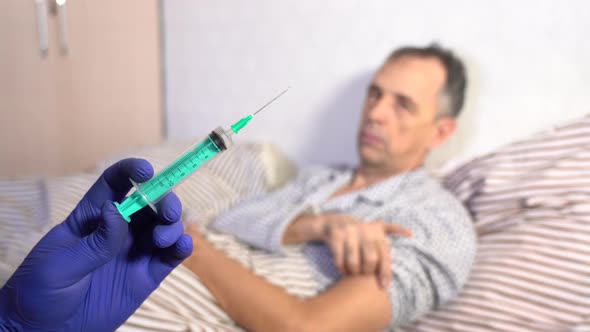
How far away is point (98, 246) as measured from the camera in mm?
589

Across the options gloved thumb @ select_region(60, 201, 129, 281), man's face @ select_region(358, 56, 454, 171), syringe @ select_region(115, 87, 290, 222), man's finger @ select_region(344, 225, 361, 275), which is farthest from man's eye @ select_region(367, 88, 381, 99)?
gloved thumb @ select_region(60, 201, 129, 281)

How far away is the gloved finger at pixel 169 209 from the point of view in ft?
2.03

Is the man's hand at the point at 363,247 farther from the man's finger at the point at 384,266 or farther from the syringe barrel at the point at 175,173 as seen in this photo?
the syringe barrel at the point at 175,173

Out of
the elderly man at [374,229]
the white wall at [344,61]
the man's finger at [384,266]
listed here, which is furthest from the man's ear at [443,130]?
the man's finger at [384,266]

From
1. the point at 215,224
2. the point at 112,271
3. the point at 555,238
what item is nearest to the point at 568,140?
the point at 555,238

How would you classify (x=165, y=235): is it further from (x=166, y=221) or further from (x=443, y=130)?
(x=443, y=130)

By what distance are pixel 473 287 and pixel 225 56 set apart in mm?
1021

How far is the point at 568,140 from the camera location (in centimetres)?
113

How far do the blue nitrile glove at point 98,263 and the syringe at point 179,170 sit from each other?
1 centimetres

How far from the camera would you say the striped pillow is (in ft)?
3.20

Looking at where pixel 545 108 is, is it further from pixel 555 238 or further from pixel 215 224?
pixel 215 224

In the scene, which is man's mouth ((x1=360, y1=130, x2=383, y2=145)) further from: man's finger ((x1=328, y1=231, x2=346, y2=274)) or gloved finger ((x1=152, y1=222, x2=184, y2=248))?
gloved finger ((x1=152, y1=222, x2=184, y2=248))

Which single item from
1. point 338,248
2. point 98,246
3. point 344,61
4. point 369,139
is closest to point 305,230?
point 338,248

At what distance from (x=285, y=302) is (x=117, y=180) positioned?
1.32ft
